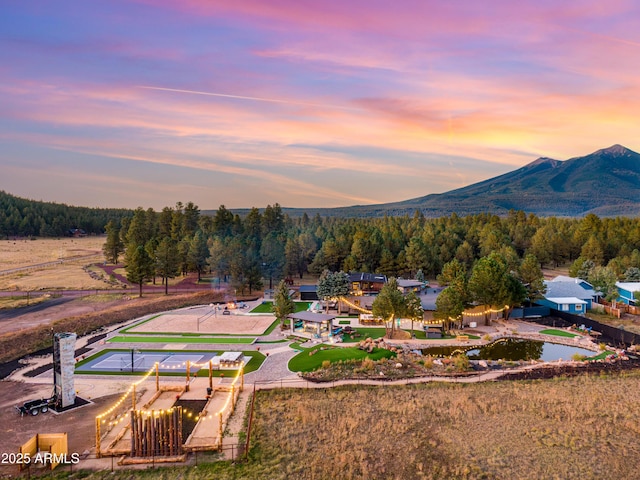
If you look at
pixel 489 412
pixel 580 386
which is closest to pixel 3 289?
pixel 489 412

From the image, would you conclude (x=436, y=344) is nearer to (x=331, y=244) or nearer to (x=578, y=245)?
(x=331, y=244)

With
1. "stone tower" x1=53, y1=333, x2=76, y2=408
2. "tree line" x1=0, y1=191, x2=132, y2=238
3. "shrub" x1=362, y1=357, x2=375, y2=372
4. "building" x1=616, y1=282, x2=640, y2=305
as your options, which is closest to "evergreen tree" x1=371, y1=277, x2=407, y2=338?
"shrub" x1=362, y1=357, x2=375, y2=372

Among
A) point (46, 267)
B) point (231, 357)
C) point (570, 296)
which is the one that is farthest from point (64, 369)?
point (46, 267)

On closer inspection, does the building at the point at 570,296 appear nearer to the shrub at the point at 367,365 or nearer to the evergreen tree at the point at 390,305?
the evergreen tree at the point at 390,305

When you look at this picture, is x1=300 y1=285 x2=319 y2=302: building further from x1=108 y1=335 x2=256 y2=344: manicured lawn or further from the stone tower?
the stone tower

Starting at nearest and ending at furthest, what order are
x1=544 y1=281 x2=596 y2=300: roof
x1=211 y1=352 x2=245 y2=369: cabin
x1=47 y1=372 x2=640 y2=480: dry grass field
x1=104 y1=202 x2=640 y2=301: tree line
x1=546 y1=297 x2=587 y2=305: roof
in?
x1=47 y1=372 x2=640 y2=480: dry grass field → x1=211 y1=352 x2=245 y2=369: cabin → x1=546 y1=297 x2=587 y2=305: roof → x1=544 y1=281 x2=596 y2=300: roof → x1=104 y1=202 x2=640 y2=301: tree line

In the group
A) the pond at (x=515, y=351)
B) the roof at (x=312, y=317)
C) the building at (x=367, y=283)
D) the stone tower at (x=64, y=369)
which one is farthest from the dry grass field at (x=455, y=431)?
the building at (x=367, y=283)

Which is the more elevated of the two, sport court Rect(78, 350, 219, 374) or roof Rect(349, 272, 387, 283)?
roof Rect(349, 272, 387, 283)

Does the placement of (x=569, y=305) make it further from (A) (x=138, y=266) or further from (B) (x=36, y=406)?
(A) (x=138, y=266)
